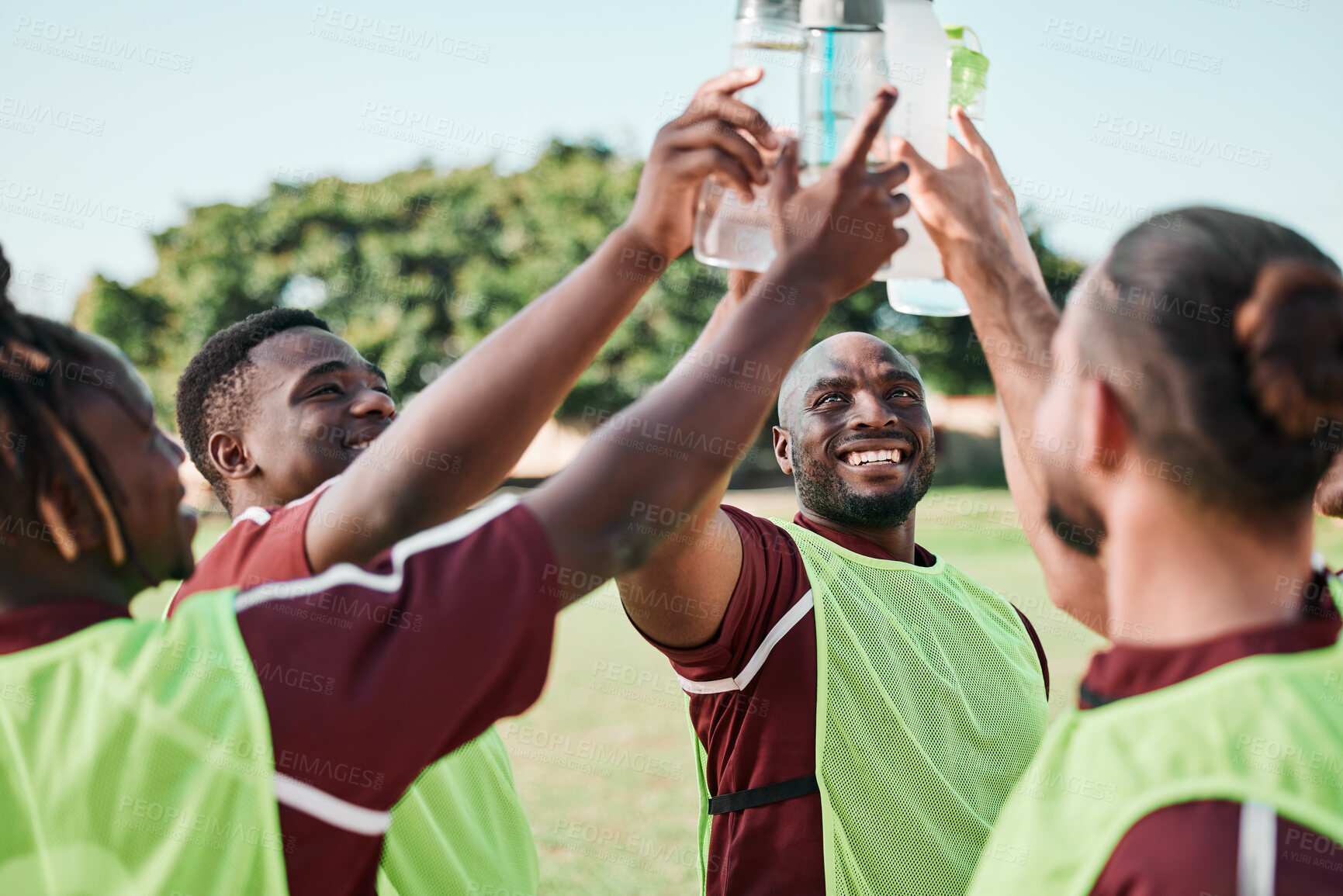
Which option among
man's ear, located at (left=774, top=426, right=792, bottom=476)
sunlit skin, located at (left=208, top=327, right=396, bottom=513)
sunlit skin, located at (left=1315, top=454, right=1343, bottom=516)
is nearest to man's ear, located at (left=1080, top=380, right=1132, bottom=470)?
sunlit skin, located at (left=208, top=327, right=396, bottom=513)

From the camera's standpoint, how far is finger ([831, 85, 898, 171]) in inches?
56.8

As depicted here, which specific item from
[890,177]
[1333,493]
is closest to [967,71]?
[890,177]

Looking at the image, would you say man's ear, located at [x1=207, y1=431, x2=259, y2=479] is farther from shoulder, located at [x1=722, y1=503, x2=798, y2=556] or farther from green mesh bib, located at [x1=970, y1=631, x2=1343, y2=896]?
green mesh bib, located at [x1=970, y1=631, x2=1343, y2=896]

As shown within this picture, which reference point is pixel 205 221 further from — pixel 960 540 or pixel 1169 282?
pixel 1169 282

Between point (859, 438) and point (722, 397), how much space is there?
2.20 meters

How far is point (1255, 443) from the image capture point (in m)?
1.34

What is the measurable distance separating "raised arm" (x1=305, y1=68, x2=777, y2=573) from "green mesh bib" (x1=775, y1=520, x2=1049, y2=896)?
1376 mm

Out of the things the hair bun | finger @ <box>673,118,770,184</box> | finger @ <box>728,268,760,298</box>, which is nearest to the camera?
the hair bun

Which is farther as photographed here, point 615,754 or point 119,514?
point 615,754

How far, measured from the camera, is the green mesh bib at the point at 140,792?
1.34m

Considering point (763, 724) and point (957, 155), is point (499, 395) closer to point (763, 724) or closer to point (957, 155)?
point (957, 155)

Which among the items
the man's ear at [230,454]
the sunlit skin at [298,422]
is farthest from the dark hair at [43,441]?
the man's ear at [230,454]

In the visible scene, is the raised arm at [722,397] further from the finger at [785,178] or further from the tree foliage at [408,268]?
the tree foliage at [408,268]

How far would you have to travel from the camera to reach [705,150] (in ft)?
5.11
